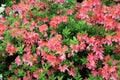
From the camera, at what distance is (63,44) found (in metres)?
3.46

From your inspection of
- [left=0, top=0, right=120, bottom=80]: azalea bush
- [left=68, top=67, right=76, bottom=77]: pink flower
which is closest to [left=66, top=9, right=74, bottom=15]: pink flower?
[left=0, top=0, right=120, bottom=80]: azalea bush

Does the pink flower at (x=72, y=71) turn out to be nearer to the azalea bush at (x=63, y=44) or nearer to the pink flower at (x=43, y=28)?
the azalea bush at (x=63, y=44)

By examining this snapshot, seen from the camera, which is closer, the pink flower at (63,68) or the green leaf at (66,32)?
the pink flower at (63,68)

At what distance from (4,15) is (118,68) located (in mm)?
1912

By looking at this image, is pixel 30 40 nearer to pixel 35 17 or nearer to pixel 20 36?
pixel 20 36

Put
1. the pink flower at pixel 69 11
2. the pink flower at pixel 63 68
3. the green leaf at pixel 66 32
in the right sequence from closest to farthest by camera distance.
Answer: the pink flower at pixel 63 68
the green leaf at pixel 66 32
the pink flower at pixel 69 11

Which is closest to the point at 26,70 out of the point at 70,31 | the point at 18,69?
the point at 18,69

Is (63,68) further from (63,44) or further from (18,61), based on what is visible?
(18,61)

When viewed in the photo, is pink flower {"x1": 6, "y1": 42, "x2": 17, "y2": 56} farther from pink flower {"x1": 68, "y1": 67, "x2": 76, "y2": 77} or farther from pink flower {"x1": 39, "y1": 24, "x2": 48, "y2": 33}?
pink flower {"x1": 68, "y1": 67, "x2": 76, "y2": 77}

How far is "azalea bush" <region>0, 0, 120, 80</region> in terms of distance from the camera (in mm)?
3344

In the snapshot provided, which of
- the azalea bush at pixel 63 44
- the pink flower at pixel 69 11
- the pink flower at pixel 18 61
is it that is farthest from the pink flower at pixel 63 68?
the pink flower at pixel 69 11

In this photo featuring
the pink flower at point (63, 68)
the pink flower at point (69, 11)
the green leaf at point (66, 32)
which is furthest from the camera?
the pink flower at point (69, 11)

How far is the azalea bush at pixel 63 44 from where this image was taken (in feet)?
11.0

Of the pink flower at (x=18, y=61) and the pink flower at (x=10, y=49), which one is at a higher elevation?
the pink flower at (x=10, y=49)
